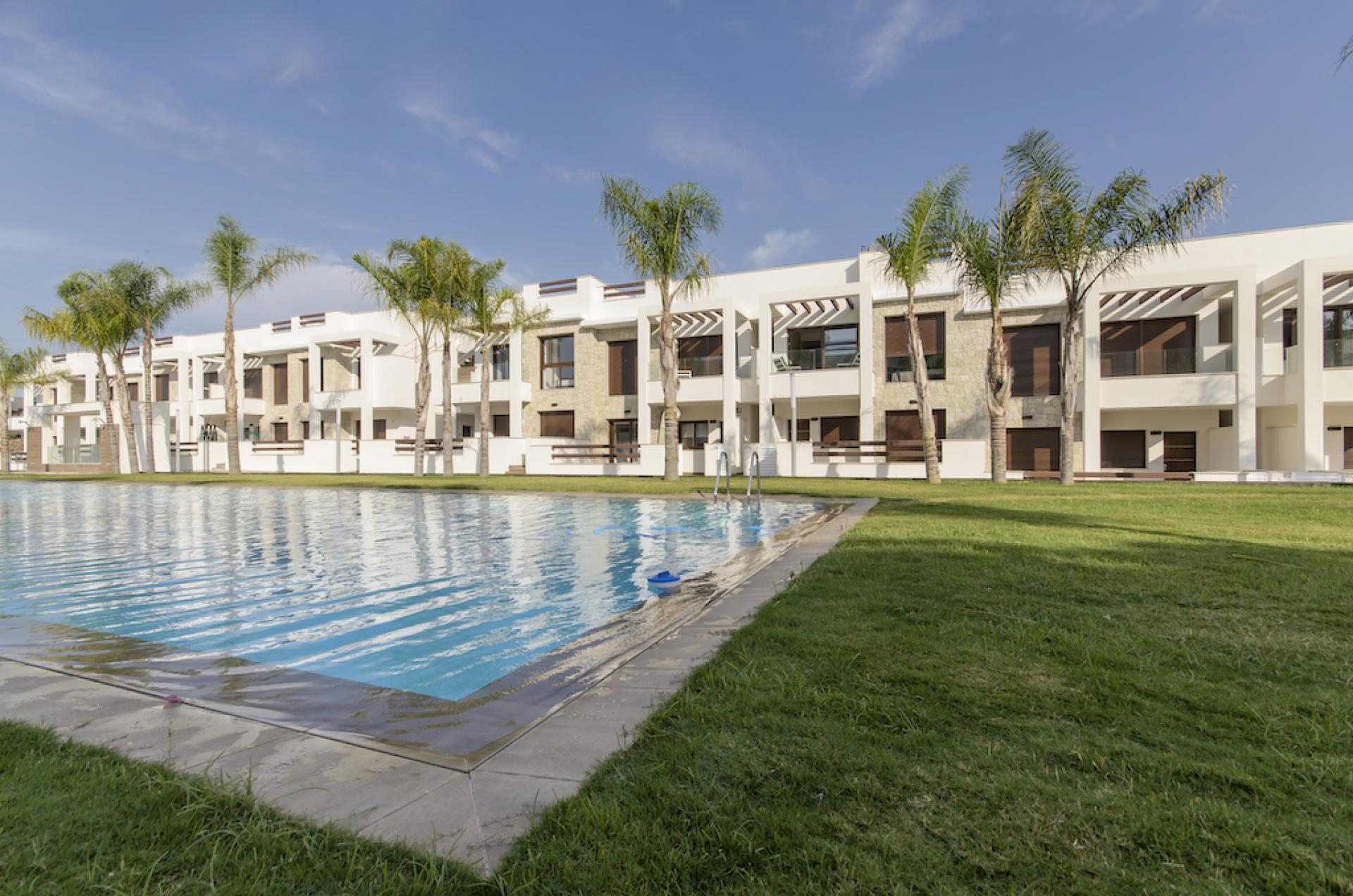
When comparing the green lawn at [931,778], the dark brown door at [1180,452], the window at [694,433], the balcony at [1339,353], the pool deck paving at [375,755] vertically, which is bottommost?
the pool deck paving at [375,755]

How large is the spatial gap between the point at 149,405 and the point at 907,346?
38.4m

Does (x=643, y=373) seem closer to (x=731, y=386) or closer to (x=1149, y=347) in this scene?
(x=731, y=386)

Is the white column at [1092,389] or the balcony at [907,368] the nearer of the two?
the white column at [1092,389]

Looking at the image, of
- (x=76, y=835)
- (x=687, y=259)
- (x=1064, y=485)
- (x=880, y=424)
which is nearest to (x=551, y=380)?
(x=687, y=259)

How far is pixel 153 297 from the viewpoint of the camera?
3006 centimetres

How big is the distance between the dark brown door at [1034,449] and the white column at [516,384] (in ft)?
65.3

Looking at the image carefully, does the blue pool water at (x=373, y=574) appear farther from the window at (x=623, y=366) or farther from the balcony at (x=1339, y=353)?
the balcony at (x=1339, y=353)

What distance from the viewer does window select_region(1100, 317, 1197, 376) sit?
20547 millimetres

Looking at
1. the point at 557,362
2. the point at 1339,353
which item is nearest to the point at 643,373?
the point at 557,362

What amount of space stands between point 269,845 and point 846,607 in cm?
341

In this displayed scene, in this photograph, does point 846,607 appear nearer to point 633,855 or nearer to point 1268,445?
point 633,855

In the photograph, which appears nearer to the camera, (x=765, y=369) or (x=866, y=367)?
(x=866, y=367)

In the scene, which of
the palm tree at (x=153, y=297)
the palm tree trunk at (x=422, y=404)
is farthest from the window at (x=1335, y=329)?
the palm tree at (x=153, y=297)

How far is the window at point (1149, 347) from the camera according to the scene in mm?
20547
